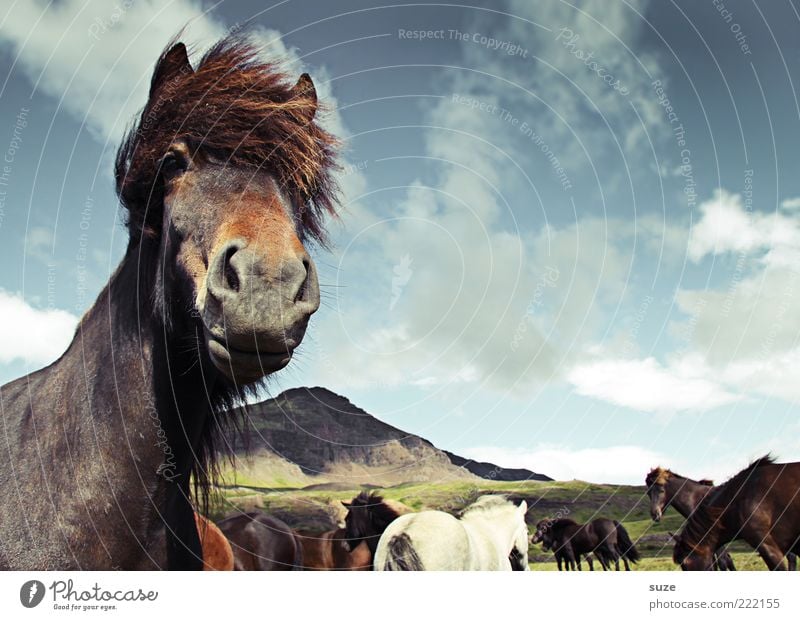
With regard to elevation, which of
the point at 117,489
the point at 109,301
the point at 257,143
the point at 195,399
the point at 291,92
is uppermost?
the point at 291,92

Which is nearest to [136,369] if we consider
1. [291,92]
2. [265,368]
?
[265,368]

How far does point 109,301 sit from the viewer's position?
3.81 meters

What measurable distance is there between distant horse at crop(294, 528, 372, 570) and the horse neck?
900 centimetres

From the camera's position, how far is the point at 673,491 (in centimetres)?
1784

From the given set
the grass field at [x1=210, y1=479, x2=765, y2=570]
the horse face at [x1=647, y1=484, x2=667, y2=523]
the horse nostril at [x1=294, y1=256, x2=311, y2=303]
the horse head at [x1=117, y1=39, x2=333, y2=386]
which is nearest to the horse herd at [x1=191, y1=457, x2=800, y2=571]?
the horse face at [x1=647, y1=484, x2=667, y2=523]

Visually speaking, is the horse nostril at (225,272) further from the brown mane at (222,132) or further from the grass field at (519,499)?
the grass field at (519,499)

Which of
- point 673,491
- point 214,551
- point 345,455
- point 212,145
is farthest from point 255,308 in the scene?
point 345,455

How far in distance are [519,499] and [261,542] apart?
18230 millimetres

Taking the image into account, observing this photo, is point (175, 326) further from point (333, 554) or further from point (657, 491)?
point (657, 491)

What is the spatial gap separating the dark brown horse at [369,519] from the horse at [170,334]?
941cm

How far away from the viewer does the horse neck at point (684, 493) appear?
17.2 meters

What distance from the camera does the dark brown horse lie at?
13.1 m
